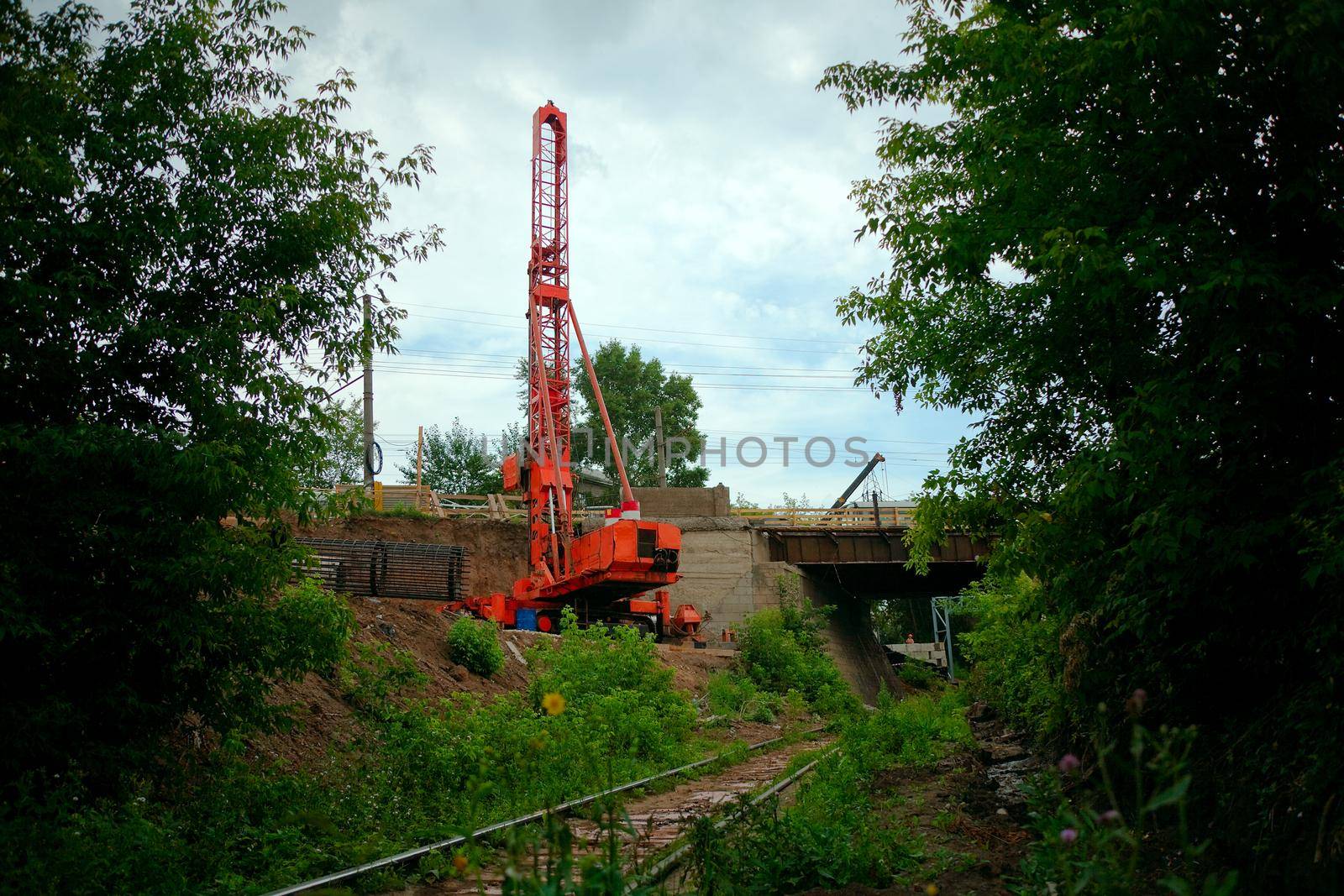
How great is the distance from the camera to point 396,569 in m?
27.6

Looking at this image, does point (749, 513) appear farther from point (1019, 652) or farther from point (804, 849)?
point (804, 849)

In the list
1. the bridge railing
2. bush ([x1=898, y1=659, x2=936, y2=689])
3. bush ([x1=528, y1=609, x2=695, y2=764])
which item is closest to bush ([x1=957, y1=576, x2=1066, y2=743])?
bush ([x1=528, y1=609, x2=695, y2=764])

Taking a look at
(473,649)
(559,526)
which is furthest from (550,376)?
(473,649)

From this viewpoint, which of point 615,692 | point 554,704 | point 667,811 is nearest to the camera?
point 554,704

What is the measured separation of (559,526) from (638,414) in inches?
1313

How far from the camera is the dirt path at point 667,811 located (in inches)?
258

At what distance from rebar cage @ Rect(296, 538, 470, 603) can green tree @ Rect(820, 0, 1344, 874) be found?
20.5m

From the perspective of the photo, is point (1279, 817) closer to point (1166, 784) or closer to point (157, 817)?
point (1166, 784)

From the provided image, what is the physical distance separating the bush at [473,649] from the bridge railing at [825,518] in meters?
21.9

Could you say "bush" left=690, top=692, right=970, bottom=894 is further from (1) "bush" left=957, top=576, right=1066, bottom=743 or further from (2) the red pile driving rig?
(2) the red pile driving rig

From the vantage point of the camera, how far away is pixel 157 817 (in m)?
7.94

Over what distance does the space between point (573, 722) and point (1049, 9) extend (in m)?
9.71

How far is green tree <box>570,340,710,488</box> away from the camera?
205 feet

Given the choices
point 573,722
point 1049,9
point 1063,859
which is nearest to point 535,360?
point 573,722
